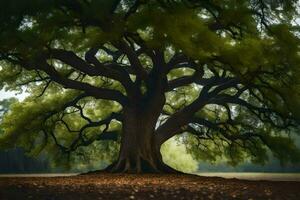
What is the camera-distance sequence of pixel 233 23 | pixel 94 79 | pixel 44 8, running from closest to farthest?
pixel 44 8
pixel 233 23
pixel 94 79

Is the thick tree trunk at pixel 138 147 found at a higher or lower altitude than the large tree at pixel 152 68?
lower

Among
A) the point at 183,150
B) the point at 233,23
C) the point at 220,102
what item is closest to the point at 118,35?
the point at 233,23

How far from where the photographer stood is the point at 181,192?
1306 centimetres

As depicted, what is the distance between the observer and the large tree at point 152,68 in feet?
55.2

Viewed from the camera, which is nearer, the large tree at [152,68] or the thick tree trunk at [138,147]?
the large tree at [152,68]

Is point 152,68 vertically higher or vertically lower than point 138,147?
higher

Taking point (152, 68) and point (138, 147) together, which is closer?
point (138, 147)

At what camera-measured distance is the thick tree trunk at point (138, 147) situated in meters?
22.3

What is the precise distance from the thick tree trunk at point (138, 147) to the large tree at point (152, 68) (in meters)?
0.05

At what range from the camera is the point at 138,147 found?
898 inches

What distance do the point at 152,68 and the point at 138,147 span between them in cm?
377

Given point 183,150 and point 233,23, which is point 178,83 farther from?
point 183,150

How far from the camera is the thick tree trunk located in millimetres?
22312

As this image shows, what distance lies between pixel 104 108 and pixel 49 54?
12.2 metres
